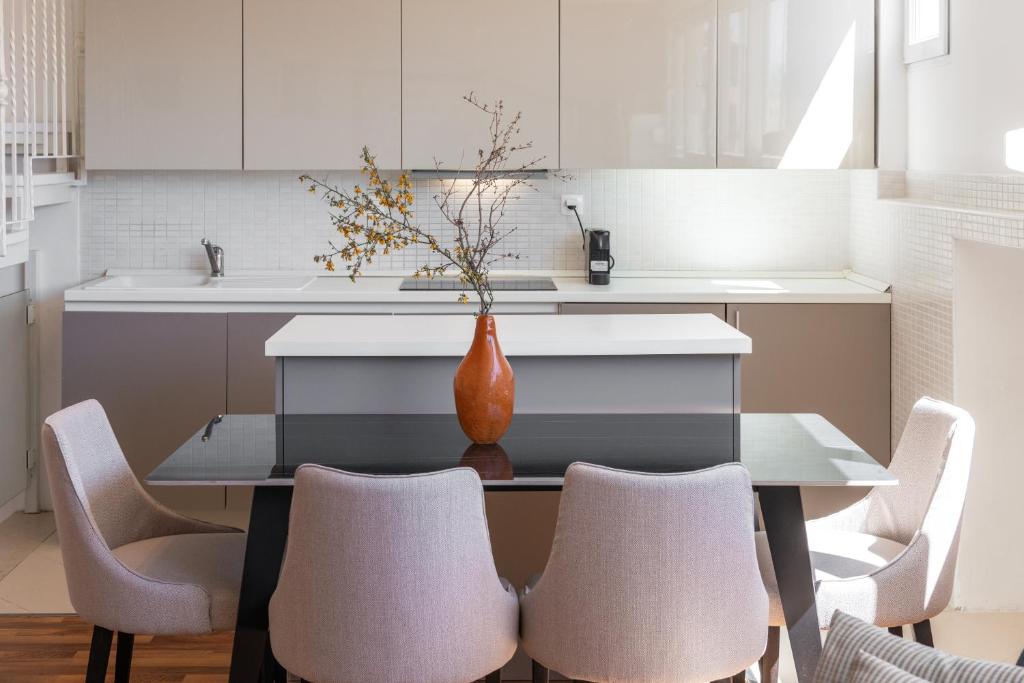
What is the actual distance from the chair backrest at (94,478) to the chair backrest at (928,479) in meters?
1.87

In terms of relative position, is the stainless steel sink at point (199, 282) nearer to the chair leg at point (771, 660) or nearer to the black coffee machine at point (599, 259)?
the black coffee machine at point (599, 259)

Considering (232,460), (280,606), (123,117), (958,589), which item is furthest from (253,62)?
(958,589)

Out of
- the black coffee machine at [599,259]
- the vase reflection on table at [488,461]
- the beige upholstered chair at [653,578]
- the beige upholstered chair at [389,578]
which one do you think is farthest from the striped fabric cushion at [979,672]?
the black coffee machine at [599,259]

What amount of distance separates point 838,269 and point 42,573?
3583mm

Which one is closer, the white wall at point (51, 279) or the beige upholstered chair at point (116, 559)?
the beige upholstered chair at point (116, 559)

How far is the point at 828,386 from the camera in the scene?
4.59 meters

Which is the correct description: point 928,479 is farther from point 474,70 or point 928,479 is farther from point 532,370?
point 474,70

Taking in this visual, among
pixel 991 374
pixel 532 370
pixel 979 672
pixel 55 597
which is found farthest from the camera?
pixel 55 597

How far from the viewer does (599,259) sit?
16.1 ft

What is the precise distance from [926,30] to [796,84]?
0.54 meters

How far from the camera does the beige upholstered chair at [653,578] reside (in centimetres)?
209

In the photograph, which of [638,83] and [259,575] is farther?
[638,83]

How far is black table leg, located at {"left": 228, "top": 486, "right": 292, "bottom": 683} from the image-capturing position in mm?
2402

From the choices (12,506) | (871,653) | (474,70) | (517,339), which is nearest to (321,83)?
(474,70)
